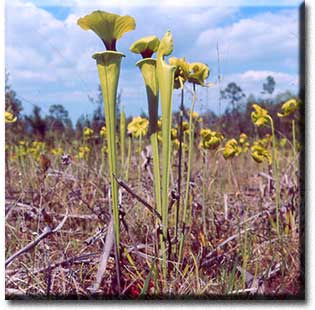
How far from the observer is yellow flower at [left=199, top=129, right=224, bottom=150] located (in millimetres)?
1355

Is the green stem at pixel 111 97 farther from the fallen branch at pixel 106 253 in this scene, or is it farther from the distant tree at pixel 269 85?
the distant tree at pixel 269 85

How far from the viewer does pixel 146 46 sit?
123cm

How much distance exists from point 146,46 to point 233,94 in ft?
0.84

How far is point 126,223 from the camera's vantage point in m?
1.34

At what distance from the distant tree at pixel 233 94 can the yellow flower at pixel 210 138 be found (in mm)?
83

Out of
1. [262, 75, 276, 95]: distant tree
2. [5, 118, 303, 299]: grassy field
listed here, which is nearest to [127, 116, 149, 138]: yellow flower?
[5, 118, 303, 299]: grassy field

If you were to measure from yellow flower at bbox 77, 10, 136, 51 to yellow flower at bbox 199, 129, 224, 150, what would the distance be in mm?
303

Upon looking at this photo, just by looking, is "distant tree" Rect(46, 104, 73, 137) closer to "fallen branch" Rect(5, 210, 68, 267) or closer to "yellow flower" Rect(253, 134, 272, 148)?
"fallen branch" Rect(5, 210, 68, 267)

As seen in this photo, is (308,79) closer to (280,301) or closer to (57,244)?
(280,301)

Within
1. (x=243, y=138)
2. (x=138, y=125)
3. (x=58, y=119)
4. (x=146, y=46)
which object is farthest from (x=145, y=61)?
(x=243, y=138)

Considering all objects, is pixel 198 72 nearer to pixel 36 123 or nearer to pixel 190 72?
pixel 190 72

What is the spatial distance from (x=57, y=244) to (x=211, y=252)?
369 millimetres

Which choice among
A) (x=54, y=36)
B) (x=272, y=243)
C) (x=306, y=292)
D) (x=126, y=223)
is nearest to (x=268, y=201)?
(x=272, y=243)

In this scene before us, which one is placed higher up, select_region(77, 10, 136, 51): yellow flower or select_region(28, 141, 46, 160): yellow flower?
select_region(77, 10, 136, 51): yellow flower
